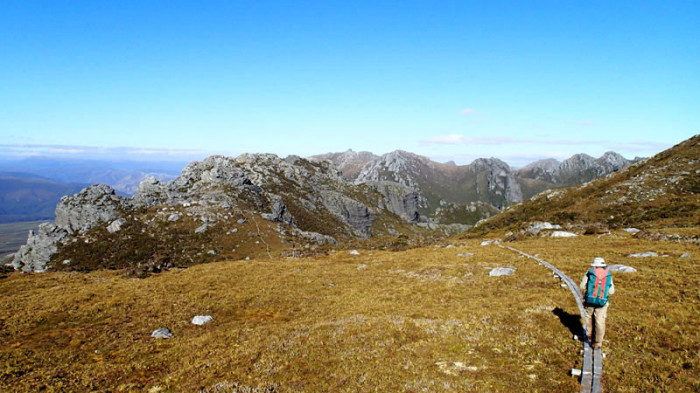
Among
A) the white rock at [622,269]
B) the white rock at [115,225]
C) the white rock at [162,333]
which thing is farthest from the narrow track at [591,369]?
the white rock at [115,225]

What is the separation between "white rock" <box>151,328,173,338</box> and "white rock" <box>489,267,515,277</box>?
87.8ft

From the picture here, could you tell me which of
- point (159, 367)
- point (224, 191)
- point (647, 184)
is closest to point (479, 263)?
point (159, 367)

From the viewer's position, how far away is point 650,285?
864 inches

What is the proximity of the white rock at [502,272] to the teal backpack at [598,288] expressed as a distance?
51.9 feet

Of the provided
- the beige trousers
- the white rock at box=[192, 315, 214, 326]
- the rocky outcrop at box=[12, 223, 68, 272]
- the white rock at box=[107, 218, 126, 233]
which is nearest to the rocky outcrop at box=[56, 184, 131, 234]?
the rocky outcrop at box=[12, 223, 68, 272]

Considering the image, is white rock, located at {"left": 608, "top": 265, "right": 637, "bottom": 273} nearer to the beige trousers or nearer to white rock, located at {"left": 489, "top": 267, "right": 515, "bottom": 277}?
white rock, located at {"left": 489, "top": 267, "right": 515, "bottom": 277}

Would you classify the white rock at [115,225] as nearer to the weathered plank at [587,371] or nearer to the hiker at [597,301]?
the hiker at [597,301]

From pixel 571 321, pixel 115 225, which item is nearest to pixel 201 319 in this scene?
pixel 571 321

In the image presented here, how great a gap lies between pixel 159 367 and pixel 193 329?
596 cm

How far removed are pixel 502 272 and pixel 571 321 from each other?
1286 centimetres

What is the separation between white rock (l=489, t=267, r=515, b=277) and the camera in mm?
30416

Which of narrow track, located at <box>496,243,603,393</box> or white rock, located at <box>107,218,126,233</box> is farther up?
narrow track, located at <box>496,243,603,393</box>

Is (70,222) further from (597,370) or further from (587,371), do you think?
(597,370)

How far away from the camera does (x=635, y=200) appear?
71.7m
